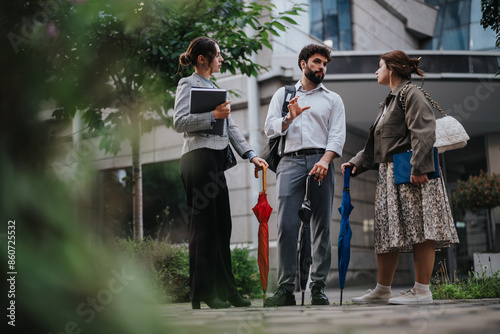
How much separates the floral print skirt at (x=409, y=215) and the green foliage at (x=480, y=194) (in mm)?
6860

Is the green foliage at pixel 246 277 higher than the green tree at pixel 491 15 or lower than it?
lower

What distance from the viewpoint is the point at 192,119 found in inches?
146

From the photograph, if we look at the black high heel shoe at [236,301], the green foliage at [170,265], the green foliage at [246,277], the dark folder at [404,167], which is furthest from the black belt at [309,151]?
the green foliage at [246,277]

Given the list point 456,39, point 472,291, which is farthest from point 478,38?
point 472,291

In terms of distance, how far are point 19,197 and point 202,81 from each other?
10.1 feet

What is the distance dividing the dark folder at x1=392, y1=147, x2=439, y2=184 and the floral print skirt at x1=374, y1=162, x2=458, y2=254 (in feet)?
0.29

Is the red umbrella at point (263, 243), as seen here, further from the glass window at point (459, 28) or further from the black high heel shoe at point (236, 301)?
the glass window at point (459, 28)

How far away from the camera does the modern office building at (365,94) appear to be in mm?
9367

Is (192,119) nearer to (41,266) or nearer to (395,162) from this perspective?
(395,162)

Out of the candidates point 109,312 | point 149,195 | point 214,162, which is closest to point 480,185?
point 149,195

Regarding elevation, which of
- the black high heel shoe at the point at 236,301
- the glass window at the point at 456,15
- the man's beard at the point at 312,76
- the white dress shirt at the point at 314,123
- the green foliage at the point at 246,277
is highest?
the glass window at the point at 456,15

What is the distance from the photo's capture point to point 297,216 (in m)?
4.18

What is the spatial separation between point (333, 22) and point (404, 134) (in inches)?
333

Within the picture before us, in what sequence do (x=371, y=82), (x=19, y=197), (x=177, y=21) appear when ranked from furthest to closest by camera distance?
1. (x=371, y=82)
2. (x=177, y=21)
3. (x=19, y=197)
